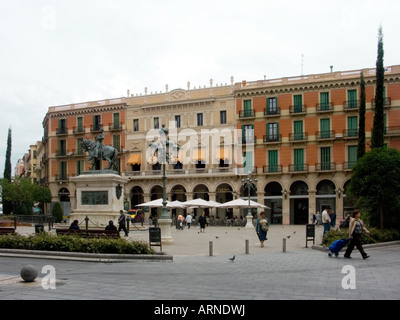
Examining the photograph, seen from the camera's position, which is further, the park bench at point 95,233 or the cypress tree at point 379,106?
the cypress tree at point 379,106

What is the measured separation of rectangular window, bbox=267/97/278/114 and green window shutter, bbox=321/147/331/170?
6729mm

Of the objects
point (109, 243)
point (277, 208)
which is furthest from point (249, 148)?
point (109, 243)

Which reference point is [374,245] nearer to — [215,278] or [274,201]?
[215,278]

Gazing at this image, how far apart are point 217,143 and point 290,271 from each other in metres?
39.4

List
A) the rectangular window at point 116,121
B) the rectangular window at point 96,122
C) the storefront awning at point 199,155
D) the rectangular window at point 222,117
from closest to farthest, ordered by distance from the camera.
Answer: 1. the storefront awning at point 199,155
2. the rectangular window at point 222,117
3. the rectangular window at point 116,121
4. the rectangular window at point 96,122

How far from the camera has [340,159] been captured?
46812mm

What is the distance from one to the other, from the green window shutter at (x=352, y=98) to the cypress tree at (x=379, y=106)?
13420 millimetres

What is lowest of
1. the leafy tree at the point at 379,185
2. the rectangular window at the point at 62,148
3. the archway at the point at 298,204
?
the archway at the point at 298,204

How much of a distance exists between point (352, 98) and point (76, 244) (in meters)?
38.2

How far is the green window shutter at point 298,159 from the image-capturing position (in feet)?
158

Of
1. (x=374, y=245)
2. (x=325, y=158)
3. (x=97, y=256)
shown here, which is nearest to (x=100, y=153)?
(x=97, y=256)

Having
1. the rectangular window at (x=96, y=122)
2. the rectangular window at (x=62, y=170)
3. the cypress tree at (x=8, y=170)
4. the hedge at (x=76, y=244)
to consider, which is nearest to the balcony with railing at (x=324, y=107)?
the rectangular window at (x=96, y=122)

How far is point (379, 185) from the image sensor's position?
21.4 m

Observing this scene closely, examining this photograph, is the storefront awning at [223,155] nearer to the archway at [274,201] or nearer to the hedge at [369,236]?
the archway at [274,201]
